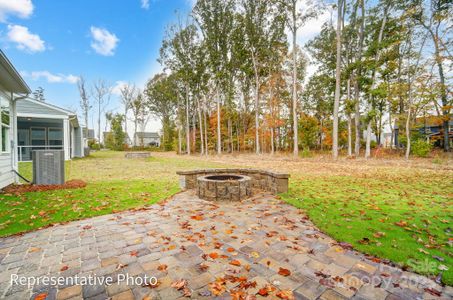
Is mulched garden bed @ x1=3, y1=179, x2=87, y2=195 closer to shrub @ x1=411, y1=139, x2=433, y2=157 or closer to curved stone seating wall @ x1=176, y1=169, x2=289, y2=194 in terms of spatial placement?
curved stone seating wall @ x1=176, y1=169, x2=289, y2=194

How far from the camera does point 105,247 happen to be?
2584 millimetres

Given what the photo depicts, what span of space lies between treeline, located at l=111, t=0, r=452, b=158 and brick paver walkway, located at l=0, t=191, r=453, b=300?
12.3 m

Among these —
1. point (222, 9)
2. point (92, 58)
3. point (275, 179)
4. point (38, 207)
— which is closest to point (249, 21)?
point (222, 9)

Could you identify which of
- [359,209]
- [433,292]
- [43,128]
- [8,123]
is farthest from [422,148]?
[43,128]

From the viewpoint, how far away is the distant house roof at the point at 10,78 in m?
4.65

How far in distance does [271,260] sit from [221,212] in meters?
1.82

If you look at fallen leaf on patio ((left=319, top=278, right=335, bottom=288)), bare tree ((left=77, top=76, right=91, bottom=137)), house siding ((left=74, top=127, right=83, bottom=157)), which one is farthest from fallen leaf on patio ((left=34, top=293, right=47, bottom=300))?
bare tree ((left=77, top=76, right=91, bottom=137))

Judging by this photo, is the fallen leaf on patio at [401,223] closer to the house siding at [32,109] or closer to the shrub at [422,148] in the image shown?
the shrub at [422,148]

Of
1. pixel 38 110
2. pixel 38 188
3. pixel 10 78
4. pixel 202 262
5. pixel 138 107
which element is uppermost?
pixel 138 107

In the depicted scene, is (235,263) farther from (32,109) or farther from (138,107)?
(138,107)

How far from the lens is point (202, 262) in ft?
7.29

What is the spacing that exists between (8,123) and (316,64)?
76.8ft

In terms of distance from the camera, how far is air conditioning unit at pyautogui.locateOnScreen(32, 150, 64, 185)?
6.25m

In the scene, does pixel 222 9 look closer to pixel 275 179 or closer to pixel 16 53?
pixel 16 53
